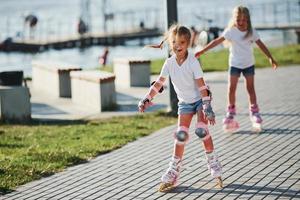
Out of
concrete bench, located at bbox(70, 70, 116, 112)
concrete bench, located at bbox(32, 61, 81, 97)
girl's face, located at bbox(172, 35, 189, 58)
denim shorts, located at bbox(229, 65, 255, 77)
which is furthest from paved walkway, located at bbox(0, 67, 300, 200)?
concrete bench, located at bbox(32, 61, 81, 97)

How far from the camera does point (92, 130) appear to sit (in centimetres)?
1107

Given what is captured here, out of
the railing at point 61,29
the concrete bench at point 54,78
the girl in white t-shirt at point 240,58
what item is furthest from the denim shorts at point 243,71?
the railing at point 61,29

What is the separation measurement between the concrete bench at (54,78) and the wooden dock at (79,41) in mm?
29086

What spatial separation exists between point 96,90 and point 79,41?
34.4m

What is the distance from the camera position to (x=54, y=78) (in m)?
16.0

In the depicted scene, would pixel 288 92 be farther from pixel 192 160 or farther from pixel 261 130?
pixel 192 160

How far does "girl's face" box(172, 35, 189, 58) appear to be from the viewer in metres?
7.08

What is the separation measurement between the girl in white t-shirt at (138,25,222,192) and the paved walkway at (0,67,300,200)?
205 millimetres

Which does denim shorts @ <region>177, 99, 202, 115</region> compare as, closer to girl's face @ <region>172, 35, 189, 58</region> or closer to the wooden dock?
girl's face @ <region>172, 35, 189, 58</region>

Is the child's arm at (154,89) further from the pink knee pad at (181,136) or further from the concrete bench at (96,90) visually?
the concrete bench at (96,90)

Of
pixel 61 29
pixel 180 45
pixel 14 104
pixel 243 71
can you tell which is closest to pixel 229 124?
pixel 243 71

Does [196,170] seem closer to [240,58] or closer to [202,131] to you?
[202,131]

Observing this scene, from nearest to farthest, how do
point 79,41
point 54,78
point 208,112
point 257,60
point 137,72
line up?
point 208,112, point 54,78, point 137,72, point 257,60, point 79,41

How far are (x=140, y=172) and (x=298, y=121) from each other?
3.66 metres
